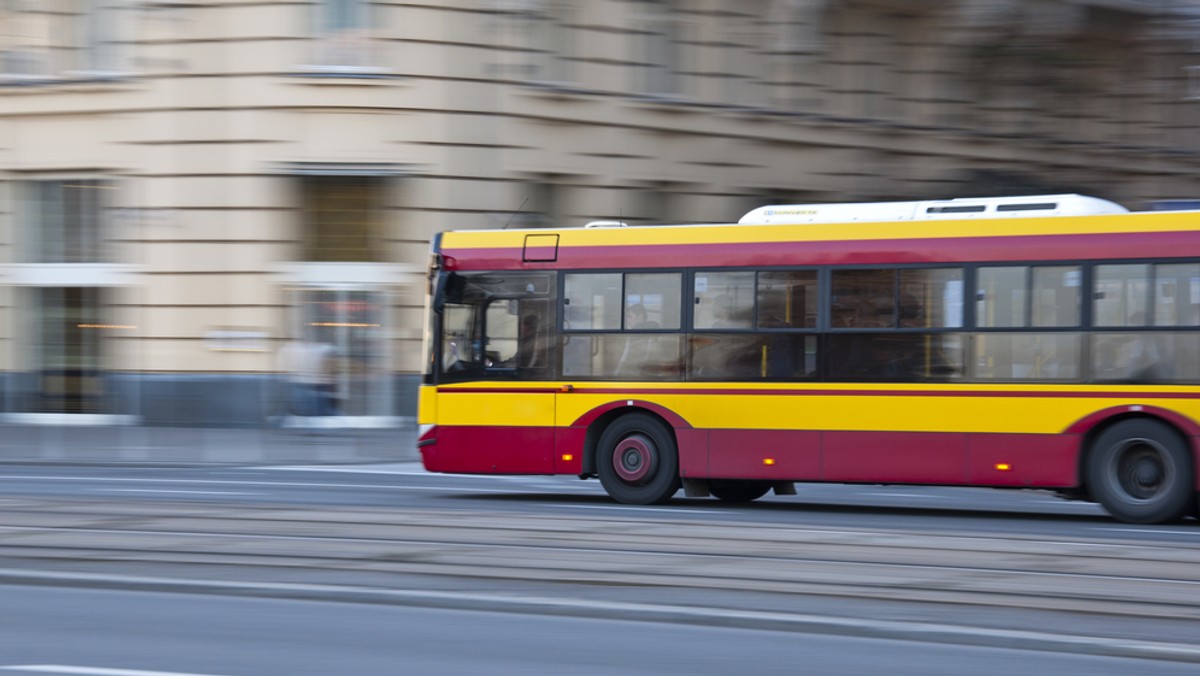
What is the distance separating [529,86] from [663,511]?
12959mm

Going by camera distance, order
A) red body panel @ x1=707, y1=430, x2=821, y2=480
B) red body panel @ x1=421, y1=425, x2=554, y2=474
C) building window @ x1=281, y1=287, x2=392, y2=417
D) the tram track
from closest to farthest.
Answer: the tram track → red body panel @ x1=707, y1=430, x2=821, y2=480 → red body panel @ x1=421, y1=425, x2=554, y2=474 → building window @ x1=281, y1=287, x2=392, y2=417

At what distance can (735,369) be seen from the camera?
45.9 ft

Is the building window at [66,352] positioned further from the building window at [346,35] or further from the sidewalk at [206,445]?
the building window at [346,35]

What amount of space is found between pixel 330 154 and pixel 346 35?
5.83 feet

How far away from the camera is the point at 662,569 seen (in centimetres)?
932

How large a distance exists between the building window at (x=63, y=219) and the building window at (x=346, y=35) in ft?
14.2

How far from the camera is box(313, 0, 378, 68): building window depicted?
24750 millimetres

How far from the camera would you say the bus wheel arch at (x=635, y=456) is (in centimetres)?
1429

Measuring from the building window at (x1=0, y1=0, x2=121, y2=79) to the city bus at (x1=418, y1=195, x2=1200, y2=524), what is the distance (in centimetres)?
1313

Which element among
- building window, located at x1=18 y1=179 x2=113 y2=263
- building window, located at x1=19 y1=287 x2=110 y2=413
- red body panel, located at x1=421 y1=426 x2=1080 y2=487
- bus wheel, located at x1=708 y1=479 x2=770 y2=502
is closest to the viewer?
red body panel, located at x1=421 y1=426 x2=1080 y2=487

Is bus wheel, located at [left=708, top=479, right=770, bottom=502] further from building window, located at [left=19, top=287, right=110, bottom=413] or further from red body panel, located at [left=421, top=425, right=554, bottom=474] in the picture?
building window, located at [left=19, top=287, right=110, bottom=413]

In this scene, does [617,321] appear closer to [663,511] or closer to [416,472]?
[663,511]

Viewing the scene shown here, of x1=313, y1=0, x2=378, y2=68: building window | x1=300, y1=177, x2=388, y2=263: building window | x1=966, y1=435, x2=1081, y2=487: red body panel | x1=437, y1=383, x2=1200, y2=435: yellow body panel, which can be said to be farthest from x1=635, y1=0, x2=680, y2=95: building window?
x1=966, y1=435, x2=1081, y2=487: red body panel

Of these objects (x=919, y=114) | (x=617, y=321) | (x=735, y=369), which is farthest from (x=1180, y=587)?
(x=919, y=114)
